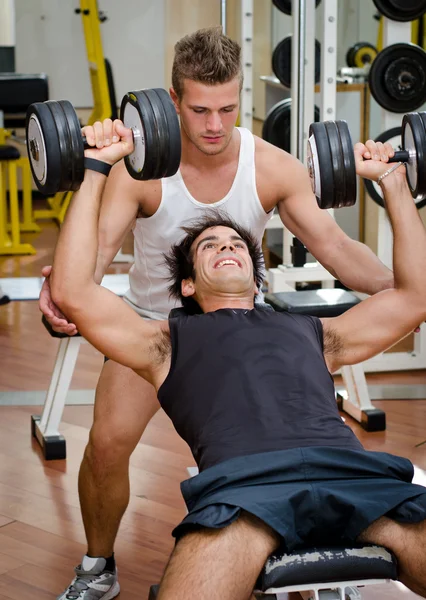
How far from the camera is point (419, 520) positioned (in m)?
1.78

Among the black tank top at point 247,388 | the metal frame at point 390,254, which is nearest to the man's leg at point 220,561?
the black tank top at point 247,388

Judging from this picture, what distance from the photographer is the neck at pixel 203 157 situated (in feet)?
7.95

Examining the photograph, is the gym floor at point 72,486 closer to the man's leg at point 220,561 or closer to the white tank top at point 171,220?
the white tank top at point 171,220

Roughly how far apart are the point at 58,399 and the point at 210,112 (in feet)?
4.69

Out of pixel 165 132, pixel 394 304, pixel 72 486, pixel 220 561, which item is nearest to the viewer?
pixel 220 561

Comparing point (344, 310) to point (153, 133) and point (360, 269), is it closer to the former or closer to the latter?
point (360, 269)

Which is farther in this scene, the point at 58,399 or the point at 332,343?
the point at 58,399

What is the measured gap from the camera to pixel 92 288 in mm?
2027

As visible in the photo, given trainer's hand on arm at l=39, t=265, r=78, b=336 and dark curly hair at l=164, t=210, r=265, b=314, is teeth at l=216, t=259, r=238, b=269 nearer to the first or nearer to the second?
dark curly hair at l=164, t=210, r=265, b=314

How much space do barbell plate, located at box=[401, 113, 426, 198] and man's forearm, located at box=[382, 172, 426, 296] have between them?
30 mm

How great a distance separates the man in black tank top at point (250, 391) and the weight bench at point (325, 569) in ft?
0.08

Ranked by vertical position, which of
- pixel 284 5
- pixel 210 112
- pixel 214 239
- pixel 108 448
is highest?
pixel 284 5

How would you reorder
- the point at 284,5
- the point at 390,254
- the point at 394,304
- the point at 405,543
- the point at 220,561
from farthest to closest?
the point at 284,5
the point at 390,254
the point at 394,304
the point at 405,543
the point at 220,561

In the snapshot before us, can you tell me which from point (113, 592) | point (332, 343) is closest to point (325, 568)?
point (332, 343)
